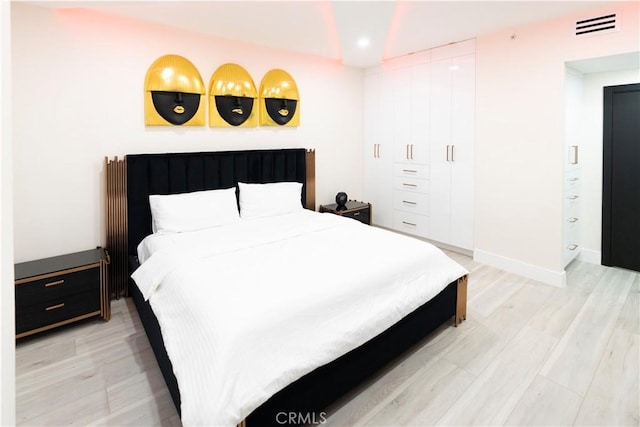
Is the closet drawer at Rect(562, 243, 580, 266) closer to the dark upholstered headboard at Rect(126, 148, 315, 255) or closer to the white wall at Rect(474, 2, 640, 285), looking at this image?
the white wall at Rect(474, 2, 640, 285)

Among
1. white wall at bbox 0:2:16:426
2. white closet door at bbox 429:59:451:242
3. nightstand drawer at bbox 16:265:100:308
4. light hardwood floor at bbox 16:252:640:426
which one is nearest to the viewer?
white wall at bbox 0:2:16:426

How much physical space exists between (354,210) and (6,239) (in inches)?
167

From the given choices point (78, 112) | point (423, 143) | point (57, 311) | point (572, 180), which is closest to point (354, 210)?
point (423, 143)

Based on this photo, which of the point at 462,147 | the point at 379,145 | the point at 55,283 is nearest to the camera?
the point at 55,283

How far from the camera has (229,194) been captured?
139 inches

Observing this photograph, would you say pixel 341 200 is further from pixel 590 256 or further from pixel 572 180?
pixel 590 256

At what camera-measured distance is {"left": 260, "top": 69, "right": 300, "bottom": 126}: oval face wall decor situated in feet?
13.2

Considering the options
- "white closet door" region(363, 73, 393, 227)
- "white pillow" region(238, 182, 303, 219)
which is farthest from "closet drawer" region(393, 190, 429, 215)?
"white pillow" region(238, 182, 303, 219)

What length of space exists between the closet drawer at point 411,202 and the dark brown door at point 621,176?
6.11 ft

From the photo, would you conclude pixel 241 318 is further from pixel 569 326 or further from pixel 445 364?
pixel 569 326

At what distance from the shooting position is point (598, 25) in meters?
2.96

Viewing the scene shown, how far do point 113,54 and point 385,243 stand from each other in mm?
2819

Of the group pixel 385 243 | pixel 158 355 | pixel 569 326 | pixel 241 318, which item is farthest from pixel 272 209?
pixel 569 326

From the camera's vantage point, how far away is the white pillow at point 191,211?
10.1 ft
